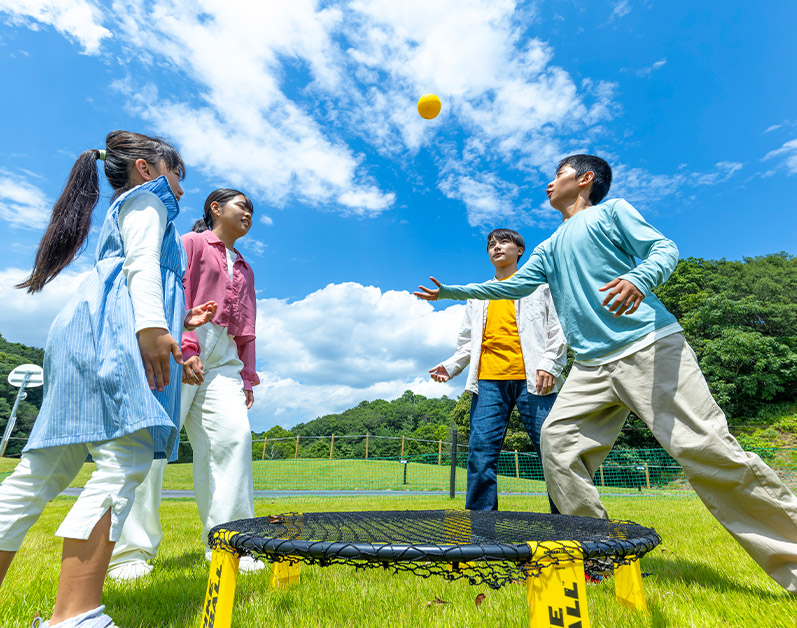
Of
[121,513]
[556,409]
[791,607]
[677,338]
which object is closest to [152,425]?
[121,513]

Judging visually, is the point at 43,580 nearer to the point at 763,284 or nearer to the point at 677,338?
the point at 677,338

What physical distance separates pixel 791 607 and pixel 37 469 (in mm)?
2733

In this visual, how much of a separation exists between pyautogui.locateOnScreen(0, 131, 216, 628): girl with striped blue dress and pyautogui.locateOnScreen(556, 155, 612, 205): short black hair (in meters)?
2.30

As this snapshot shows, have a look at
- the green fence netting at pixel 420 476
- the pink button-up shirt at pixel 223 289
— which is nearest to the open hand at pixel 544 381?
the pink button-up shirt at pixel 223 289

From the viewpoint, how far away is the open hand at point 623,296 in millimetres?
2049

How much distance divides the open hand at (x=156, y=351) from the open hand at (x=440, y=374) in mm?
2566

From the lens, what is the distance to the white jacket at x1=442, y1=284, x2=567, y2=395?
11.8 feet

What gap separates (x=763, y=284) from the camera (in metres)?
34.2

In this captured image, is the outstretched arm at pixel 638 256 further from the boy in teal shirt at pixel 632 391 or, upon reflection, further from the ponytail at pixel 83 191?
the ponytail at pixel 83 191

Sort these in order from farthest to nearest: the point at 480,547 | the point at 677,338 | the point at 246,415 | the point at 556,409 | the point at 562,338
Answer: the point at 562,338 < the point at 246,415 < the point at 556,409 < the point at 677,338 < the point at 480,547

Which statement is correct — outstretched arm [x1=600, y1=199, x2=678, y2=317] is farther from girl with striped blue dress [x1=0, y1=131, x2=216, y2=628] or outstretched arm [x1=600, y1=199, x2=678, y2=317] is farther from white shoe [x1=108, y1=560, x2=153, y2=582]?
white shoe [x1=108, y1=560, x2=153, y2=582]

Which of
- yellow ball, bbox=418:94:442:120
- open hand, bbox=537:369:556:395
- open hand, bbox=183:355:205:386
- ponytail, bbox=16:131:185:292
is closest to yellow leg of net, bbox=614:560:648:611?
open hand, bbox=537:369:556:395

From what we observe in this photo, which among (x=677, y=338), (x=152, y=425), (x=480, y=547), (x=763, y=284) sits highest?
(x=763, y=284)

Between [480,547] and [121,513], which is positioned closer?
[480,547]
